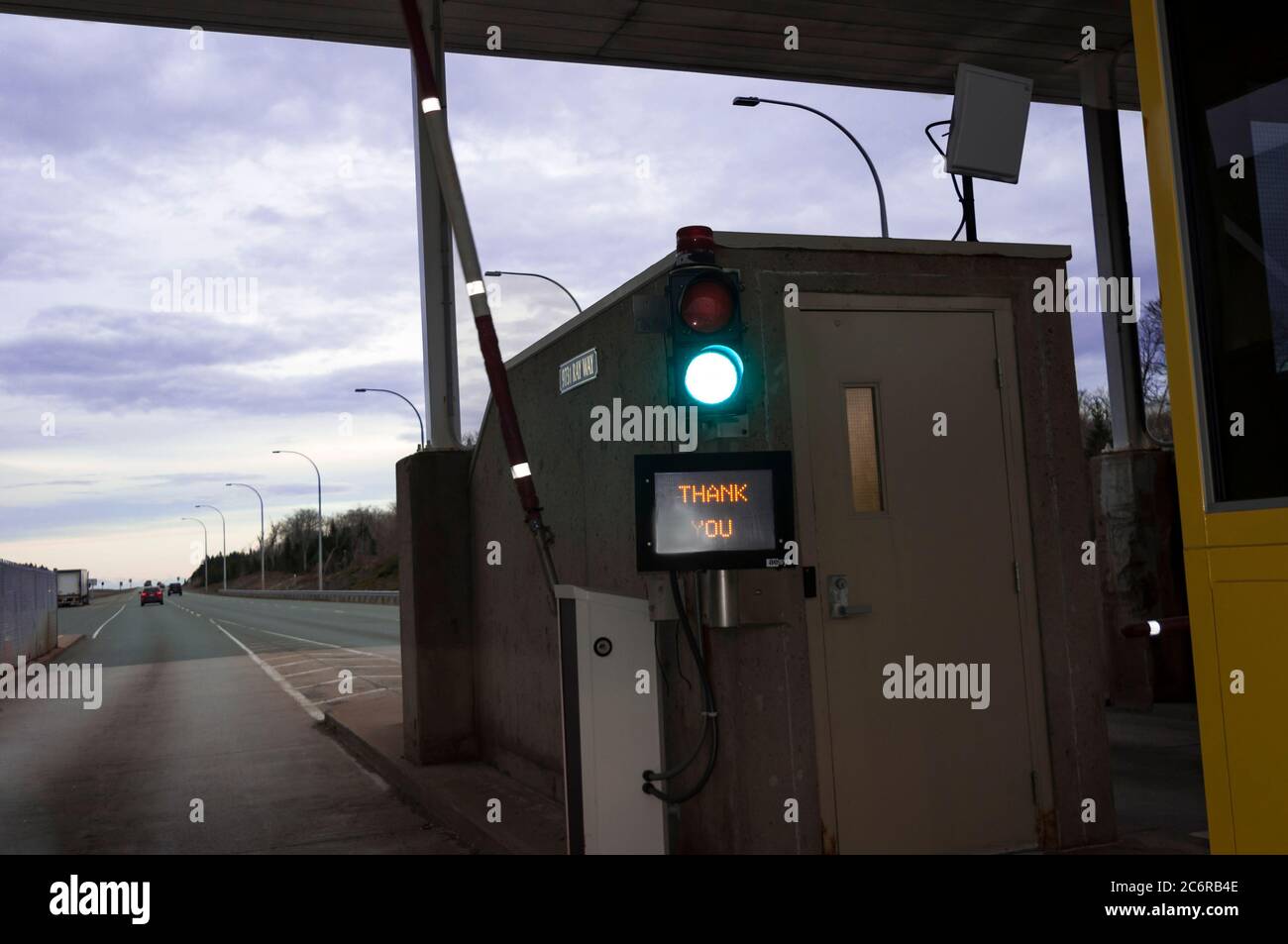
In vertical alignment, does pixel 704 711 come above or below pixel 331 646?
above

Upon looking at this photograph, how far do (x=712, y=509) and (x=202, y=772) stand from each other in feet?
24.0

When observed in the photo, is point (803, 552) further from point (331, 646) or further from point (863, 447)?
point (331, 646)

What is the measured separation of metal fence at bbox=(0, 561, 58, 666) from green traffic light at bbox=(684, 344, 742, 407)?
2147 cm

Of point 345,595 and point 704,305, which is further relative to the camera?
point 345,595

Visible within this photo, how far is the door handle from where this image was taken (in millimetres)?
5773

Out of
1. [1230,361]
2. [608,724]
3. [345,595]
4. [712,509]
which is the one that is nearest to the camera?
[1230,361]

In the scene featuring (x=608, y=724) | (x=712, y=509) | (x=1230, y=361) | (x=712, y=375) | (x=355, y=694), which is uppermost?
(x=712, y=375)

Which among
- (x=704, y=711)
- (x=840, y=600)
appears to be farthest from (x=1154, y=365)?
(x=704, y=711)

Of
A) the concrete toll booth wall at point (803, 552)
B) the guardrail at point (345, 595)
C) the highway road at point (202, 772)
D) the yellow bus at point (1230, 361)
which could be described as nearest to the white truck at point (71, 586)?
the guardrail at point (345, 595)

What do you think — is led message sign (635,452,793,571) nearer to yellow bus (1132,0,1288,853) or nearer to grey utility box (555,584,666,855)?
grey utility box (555,584,666,855)

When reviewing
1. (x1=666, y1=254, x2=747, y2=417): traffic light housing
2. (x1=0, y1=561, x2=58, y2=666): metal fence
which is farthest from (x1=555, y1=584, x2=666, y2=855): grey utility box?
(x1=0, y1=561, x2=58, y2=666): metal fence

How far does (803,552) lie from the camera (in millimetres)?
5715

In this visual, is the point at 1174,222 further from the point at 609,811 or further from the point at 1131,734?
the point at 1131,734
